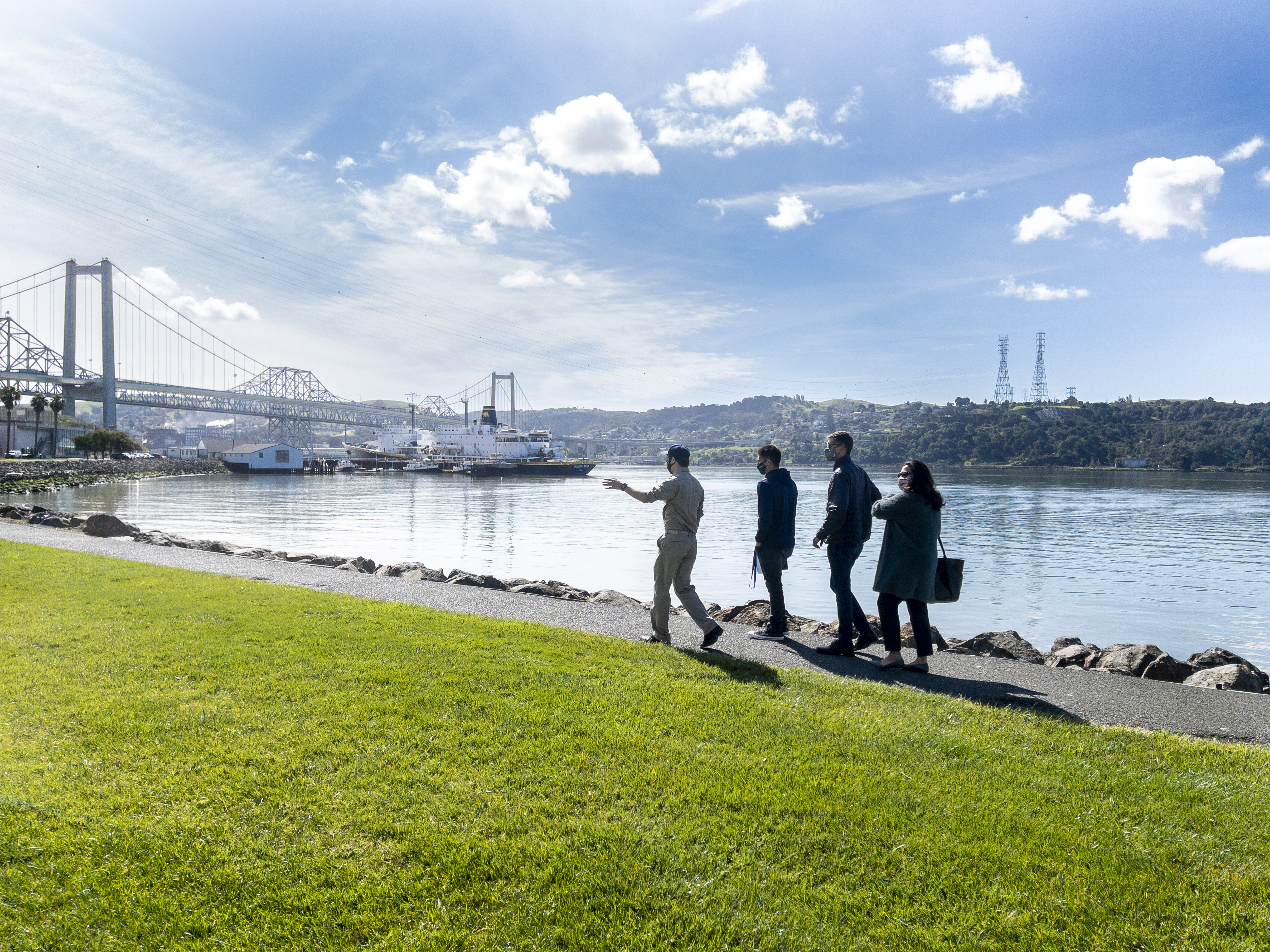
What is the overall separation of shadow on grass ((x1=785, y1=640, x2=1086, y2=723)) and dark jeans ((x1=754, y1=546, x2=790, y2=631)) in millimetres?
548

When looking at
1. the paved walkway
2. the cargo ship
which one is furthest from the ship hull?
the paved walkway

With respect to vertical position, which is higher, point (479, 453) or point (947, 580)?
point (479, 453)

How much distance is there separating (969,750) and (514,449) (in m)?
95.0

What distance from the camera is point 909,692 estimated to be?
17.7 ft

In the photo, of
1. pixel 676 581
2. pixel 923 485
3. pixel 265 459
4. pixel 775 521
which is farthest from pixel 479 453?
pixel 923 485

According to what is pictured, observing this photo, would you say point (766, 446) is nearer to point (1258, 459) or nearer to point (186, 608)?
point (186, 608)

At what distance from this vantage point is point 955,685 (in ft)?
19.1

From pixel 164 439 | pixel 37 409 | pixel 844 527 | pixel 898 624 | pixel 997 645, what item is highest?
pixel 37 409

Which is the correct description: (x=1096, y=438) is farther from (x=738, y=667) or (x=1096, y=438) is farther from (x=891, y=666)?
(x=738, y=667)

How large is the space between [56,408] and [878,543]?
249 feet

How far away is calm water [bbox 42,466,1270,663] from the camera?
1406 cm

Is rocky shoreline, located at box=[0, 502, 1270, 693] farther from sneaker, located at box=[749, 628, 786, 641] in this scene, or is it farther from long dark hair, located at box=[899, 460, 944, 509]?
long dark hair, located at box=[899, 460, 944, 509]

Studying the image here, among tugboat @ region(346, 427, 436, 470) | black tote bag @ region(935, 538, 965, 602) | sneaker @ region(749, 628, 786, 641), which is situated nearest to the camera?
black tote bag @ region(935, 538, 965, 602)

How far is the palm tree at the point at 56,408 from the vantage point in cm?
7088
